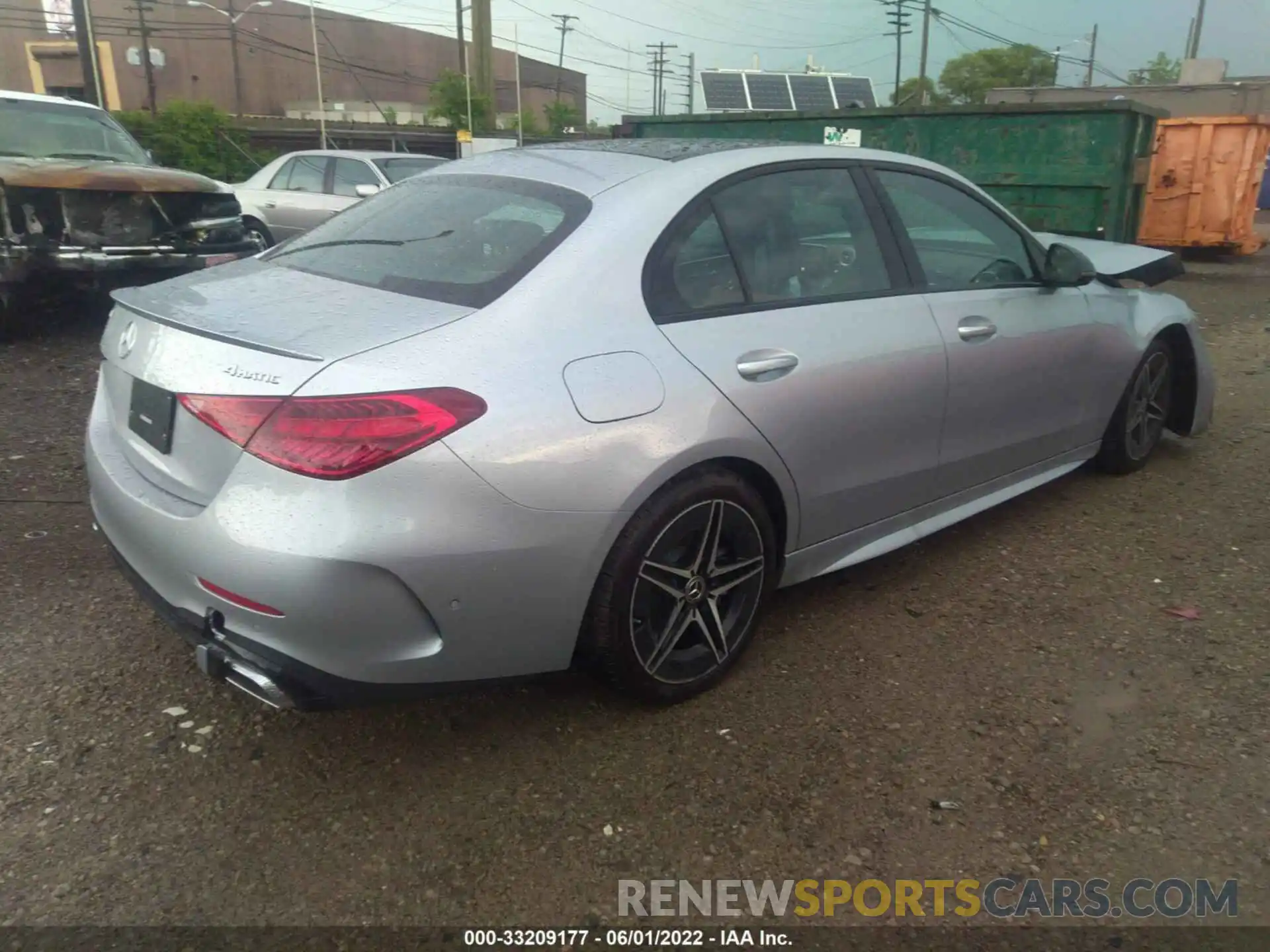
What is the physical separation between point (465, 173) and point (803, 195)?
1.13 m

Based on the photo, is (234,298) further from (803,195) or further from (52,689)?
(803,195)

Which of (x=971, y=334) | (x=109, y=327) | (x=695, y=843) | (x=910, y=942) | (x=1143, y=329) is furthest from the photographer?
(x=1143, y=329)

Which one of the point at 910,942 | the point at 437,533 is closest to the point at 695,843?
the point at 910,942

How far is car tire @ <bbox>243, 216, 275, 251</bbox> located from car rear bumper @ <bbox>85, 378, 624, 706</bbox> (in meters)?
6.15

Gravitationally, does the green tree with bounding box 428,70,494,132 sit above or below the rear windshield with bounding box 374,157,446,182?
above

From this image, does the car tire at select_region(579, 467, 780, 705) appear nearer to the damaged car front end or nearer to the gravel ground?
the gravel ground

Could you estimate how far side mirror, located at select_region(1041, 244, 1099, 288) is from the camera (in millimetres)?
4059

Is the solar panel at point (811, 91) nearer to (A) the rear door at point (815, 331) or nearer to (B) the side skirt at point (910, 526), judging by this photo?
(B) the side skirt at point (910, 526)

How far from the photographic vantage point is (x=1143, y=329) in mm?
4648

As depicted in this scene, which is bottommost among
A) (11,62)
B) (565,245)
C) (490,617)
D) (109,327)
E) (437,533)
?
(490,617)

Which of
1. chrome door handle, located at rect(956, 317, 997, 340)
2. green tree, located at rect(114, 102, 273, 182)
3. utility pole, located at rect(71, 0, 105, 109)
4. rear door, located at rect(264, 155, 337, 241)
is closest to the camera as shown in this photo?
chrome door handle, located at rect(956, 317, 997, 340)

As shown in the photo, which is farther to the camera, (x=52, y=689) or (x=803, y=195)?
(x=803, y=195)

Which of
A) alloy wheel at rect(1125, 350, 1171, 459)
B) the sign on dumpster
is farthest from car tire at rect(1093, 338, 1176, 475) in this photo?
the sign on dumpster

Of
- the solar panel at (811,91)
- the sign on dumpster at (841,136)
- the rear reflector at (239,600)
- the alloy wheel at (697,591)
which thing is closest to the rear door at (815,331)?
the alloy wheel at (697,591)
